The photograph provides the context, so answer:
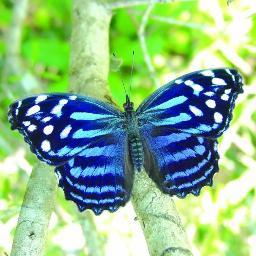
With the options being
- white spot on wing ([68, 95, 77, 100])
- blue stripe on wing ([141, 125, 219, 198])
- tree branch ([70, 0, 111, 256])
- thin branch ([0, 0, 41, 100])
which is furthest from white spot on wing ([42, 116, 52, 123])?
thin branch ([0, 0, 41, 100])

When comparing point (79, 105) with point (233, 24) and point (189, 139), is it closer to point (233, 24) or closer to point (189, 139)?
point (189, 139)

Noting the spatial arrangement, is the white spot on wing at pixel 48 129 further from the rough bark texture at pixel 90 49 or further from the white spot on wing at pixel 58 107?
the rough bark texture at pixel 90 49

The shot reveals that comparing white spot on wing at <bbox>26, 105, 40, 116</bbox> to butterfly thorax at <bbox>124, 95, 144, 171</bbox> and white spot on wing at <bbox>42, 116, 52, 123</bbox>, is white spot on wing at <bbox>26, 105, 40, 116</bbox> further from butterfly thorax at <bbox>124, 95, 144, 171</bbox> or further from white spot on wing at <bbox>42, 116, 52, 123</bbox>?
butterfly thorax at <bbox>124, 95, 144, 171</bbox>

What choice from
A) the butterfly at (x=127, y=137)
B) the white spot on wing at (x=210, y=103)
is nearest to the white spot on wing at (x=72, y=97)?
the butterfly at (x=127, y=137)

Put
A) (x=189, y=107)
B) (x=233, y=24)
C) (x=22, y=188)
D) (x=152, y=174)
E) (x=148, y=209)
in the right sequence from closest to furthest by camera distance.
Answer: (x=148, y=209) < (x=152, y=174) < (x=189, y=107) < (x=233, y=24) < (x=22, y=188)

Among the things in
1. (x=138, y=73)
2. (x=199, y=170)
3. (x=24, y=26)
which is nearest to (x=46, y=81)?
(x=24, y=26)
